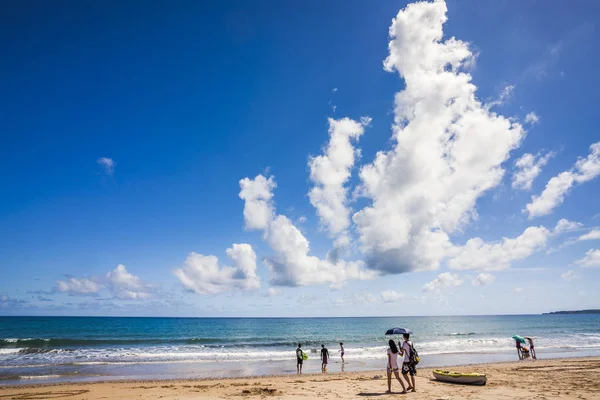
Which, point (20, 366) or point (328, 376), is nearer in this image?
point (328, 376)

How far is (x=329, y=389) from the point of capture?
48.9ft

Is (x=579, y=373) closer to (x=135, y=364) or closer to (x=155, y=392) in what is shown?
(x=155, y=392)

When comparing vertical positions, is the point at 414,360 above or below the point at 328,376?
above

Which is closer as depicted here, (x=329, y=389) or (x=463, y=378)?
(x=329, y=389)

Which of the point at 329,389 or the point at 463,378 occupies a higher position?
the point at 463,378

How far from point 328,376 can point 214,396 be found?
7.77m

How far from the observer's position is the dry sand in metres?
13.2

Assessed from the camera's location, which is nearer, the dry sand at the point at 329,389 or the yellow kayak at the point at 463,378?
the dry sand at the point at 329,389

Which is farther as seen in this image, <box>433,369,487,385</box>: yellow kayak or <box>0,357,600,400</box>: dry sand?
<box>433,369,487,385</box>: yellow kayak

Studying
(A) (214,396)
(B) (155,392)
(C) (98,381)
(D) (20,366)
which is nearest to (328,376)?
(A) (214,396)

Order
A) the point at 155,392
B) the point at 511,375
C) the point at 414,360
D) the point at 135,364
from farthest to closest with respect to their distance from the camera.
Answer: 1. the point at 135,364
2. the point at 511,375
3. the point at 155,392
4. the point at 414,360

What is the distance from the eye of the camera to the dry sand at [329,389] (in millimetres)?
13227

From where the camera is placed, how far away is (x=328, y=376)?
1928cm

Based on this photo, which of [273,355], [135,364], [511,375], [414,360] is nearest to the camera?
[414,360]
